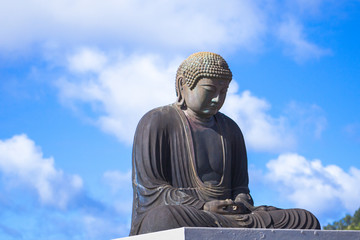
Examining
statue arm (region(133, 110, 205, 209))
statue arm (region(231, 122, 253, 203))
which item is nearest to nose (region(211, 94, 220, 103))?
statue arm (region(133, 110, 205, 209))

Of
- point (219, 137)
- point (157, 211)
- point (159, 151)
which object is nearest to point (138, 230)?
point (157, 211)

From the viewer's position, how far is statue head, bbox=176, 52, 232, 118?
8859 millimetres

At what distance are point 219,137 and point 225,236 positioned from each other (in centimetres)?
216

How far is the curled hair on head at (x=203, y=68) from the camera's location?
29.0 feet

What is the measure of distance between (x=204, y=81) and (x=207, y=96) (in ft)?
0.64

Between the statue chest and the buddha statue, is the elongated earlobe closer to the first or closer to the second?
the buddha statue

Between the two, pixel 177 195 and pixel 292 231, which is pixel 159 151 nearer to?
pixel 177 195

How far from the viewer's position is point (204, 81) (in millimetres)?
8867

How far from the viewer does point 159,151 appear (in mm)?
8852

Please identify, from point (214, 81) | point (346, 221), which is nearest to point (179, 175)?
point (214, 81)

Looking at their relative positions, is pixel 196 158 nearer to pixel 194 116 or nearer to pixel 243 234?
pixel 194 116

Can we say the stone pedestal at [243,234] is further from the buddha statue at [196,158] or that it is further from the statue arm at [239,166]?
the statue arm at [239,166]

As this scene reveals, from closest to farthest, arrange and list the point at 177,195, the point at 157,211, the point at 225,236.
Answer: the point at 225,236, the point at 157,211, the point at 177,195

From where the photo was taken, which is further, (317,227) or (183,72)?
(183,72)
